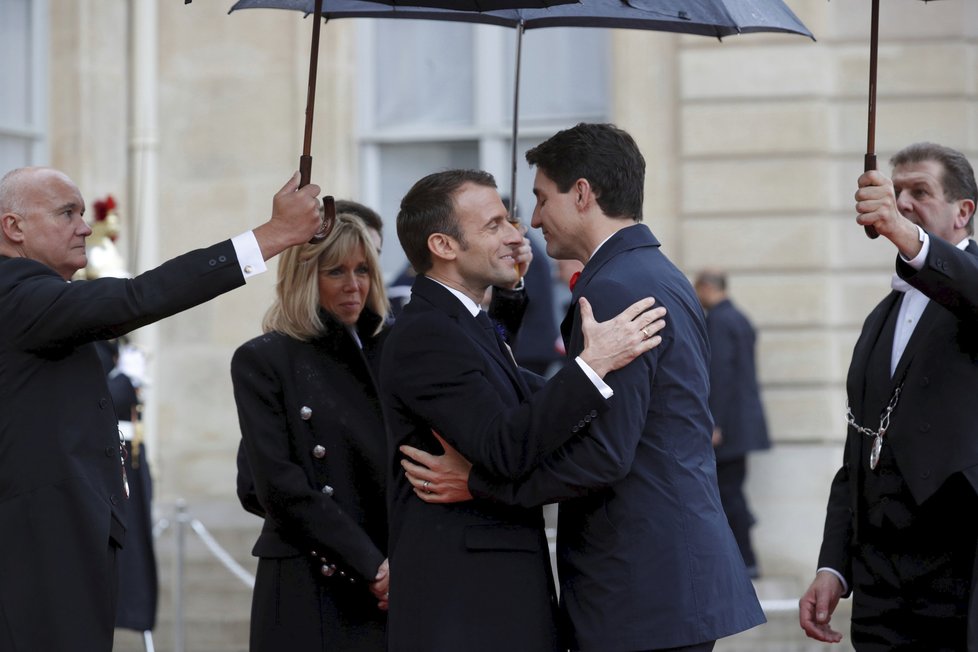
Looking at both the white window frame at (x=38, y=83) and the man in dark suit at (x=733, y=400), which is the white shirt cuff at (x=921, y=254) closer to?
the man in dark suit at (x=733, y=400)

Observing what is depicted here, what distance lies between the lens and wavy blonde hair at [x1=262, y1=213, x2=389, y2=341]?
507cm

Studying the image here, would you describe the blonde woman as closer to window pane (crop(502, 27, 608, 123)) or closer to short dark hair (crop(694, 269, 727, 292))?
short dark hair (crop(694, 269, 727, 292))

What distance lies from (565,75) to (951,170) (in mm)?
6820

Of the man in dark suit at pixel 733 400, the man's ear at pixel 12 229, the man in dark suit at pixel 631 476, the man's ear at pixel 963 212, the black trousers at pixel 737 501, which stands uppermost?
the man's ear at pixel 963 212

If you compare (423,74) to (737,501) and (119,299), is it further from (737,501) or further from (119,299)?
(119,299)

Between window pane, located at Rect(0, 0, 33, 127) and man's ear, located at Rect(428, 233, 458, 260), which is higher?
window pane, located at Rect(0, 0, 33, 127)

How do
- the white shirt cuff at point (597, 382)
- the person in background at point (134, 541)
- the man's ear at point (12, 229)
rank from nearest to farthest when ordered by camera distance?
the white shirt cuff at point (597, 382)
the man's ear at point (12, 229)
the person in background at point (134, 541)

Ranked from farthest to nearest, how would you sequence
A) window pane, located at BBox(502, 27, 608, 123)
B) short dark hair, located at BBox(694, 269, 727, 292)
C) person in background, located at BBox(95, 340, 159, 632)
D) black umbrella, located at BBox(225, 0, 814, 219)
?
window pane, located at BBox(502, 27, 608, 123) < short dark hair, located at BBox(694, 269, 727, 292) < person in background, located at BBox(95, 340, 159, 632) < black umbrella, located at BBox(225, 0, 814, 219)

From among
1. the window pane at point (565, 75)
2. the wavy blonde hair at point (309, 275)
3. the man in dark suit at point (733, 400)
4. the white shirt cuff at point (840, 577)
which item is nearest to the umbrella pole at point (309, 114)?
the wavy blonde hair at point (309, 275)

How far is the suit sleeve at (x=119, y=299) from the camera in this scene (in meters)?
4.24

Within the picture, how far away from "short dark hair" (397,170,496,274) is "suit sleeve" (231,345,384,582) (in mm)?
810

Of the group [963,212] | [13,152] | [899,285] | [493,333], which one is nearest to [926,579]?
[899,285]

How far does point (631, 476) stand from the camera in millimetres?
4066

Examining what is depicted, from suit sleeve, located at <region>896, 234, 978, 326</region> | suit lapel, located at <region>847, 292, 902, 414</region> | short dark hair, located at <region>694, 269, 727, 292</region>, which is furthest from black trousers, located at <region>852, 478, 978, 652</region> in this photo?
short dark hair, located at <region>694, 269, 727, 292</region>
